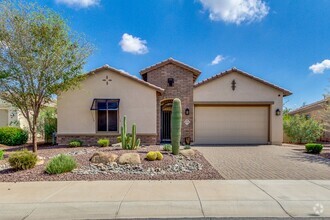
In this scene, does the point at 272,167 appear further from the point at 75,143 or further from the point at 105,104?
the point at 75,143

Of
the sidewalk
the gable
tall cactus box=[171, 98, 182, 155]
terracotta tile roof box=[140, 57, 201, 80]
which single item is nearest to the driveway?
the sidewalk

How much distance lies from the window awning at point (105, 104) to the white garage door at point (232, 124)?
569 centimetres

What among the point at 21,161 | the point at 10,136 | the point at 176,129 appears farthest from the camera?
the point at 10,136

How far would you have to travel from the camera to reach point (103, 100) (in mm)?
15195

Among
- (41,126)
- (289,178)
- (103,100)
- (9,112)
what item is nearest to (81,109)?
(103,100)

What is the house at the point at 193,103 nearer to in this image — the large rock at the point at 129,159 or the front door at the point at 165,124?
the front door at the point at 165,124

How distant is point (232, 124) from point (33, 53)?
1295cm

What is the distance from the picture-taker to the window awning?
15086 mm

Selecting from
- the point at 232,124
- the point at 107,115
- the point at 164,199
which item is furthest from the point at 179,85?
the point at 164,199

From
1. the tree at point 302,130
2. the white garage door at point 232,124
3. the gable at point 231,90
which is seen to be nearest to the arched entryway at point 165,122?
the white garage door at point 232,124

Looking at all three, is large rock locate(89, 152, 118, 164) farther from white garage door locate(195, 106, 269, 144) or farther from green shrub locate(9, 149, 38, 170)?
white garage door locate(195, 106, 269, 144)

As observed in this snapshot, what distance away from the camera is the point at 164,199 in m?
5.74

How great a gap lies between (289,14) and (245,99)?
19.0 ft

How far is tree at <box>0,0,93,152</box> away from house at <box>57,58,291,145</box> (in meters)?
2.93
